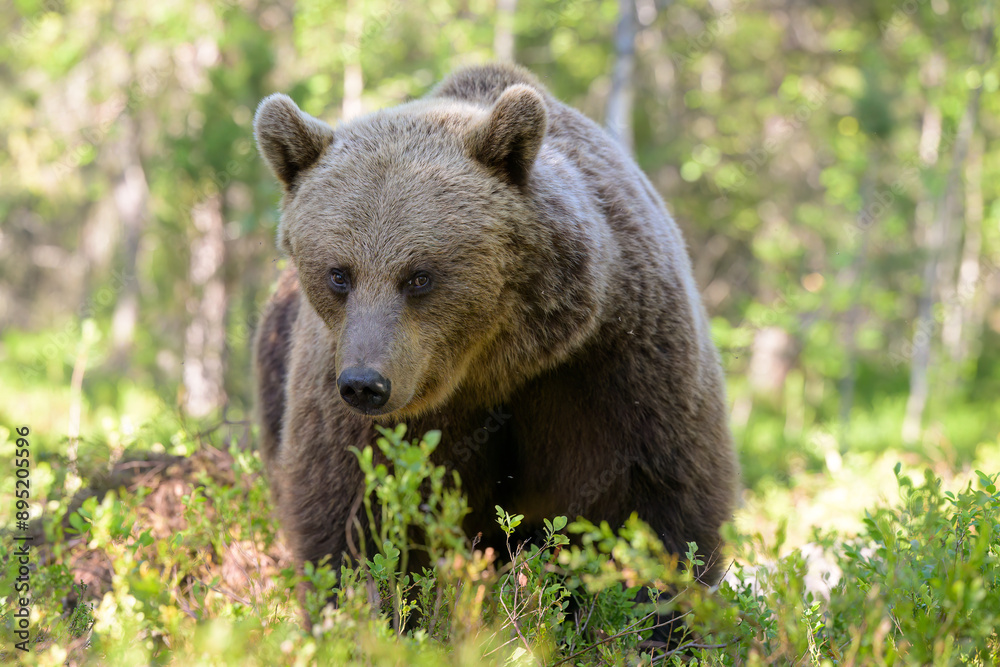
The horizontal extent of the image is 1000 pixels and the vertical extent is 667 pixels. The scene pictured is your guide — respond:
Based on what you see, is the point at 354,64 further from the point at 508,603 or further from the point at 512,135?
the point at 508,603

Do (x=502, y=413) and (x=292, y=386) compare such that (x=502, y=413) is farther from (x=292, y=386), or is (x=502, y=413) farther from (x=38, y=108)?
(x=38, y=108)

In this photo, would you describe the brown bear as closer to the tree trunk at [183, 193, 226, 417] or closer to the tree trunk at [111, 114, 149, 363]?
the tree trunk at [183, 193, 226, 417]

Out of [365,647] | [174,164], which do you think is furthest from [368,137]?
[174,164]

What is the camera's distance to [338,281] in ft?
10.5

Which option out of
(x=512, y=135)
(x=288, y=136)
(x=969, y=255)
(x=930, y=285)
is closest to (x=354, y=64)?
(x=288, y=136)

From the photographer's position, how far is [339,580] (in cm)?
352

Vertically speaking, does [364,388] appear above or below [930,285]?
above

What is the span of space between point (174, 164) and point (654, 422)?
9.05m

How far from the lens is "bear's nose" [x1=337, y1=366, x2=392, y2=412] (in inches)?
111

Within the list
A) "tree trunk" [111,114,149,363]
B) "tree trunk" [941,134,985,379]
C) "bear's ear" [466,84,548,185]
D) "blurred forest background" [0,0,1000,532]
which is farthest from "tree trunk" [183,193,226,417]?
"tree trunk" [941,134,985,379]

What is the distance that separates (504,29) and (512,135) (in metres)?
9.76

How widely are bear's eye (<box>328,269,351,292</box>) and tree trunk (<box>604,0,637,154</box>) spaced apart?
21.3 feet

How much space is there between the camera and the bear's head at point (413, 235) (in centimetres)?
305

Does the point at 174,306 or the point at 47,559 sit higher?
the point at 47,559
